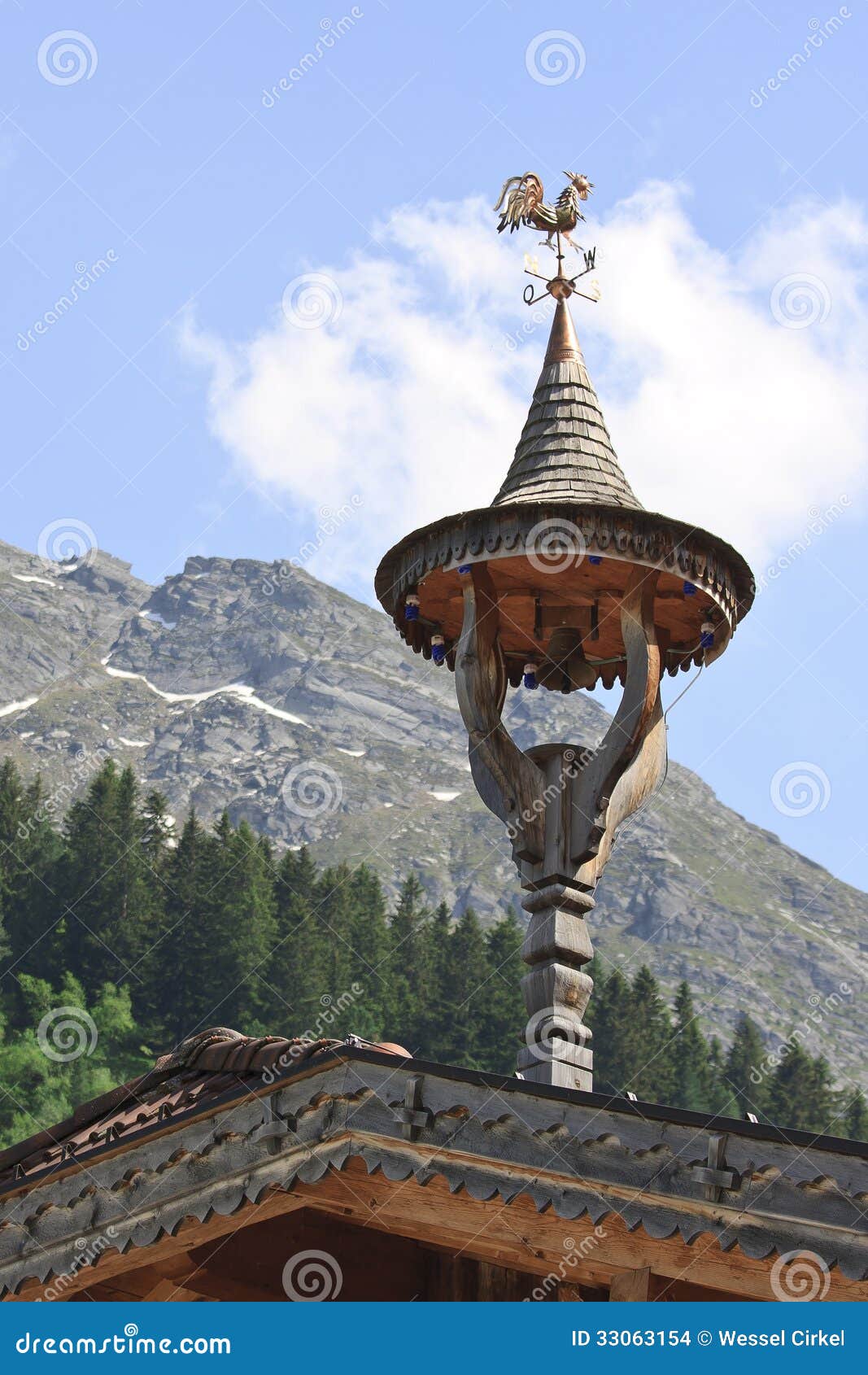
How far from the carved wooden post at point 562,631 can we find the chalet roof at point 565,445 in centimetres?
2

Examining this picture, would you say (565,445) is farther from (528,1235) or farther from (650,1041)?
(650,1041)

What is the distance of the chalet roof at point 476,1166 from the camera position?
7422mm

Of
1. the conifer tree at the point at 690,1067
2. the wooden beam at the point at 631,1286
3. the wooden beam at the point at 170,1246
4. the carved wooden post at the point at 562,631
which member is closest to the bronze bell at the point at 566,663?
the carved wooden post at the point at 562,631

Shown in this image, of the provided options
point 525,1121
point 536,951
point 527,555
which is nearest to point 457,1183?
point 525,1121

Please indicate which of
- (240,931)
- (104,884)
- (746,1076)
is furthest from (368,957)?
(746,1076)

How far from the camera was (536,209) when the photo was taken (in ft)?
44.3

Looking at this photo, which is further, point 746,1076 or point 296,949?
point 296,949

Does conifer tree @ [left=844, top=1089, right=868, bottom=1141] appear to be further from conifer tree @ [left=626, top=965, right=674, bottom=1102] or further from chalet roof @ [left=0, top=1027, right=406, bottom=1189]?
chalet roof @ [left=0, top=1027, right=406, bottom=1189]

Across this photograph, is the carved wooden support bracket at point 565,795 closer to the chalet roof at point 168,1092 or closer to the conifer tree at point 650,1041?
the chalet roof at point 168,1092

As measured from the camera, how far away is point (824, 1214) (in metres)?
7.35

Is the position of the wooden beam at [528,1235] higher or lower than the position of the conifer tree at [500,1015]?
lower

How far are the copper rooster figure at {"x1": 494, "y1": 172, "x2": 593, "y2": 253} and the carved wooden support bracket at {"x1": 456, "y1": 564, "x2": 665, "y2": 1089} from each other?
2888 millimetres

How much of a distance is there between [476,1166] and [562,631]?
5.24m

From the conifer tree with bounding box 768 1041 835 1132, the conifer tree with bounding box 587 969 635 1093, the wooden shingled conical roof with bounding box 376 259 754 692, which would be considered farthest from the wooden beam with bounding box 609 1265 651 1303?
the conifer tree with bounding box 587 969 635 1093
